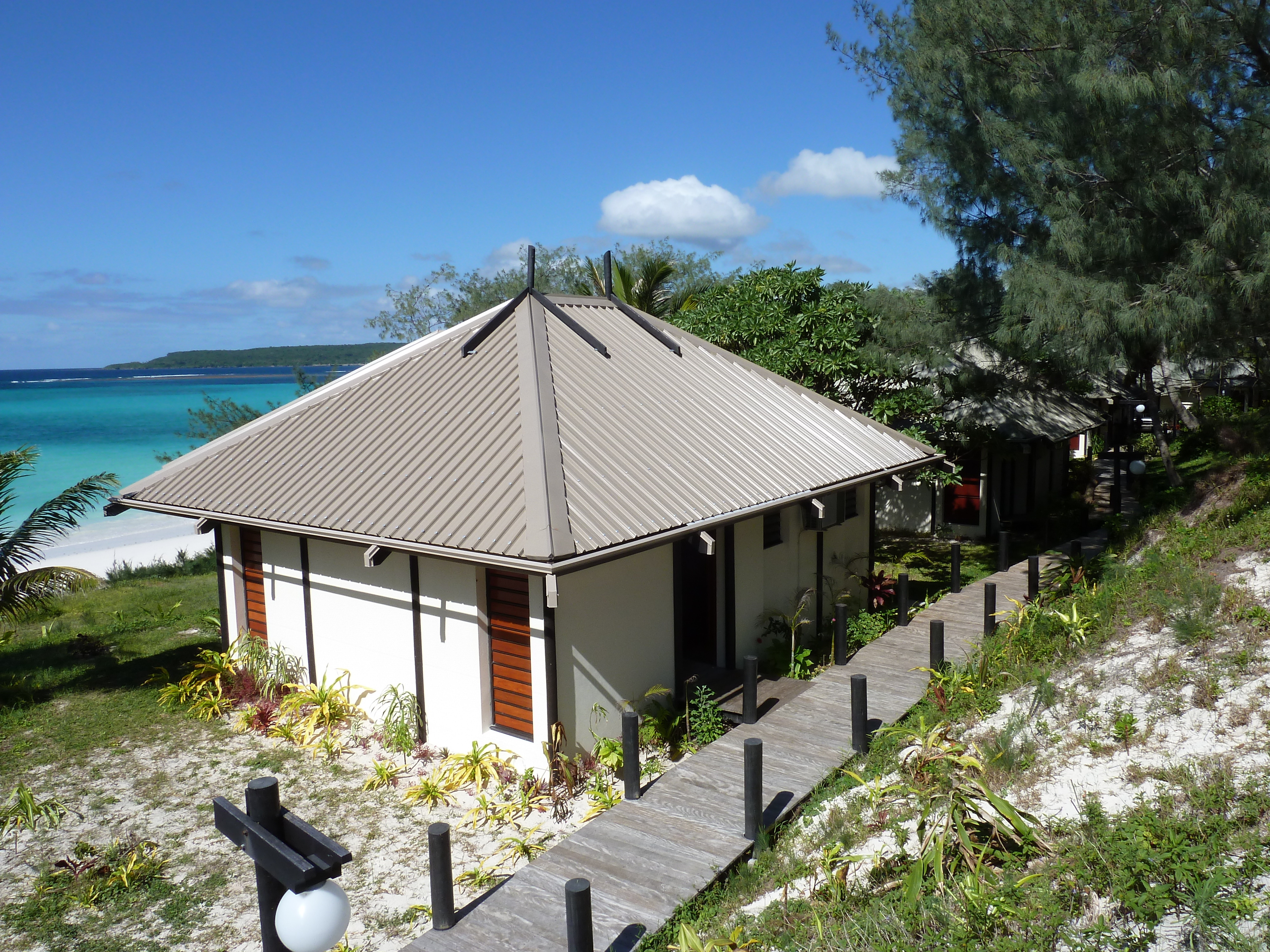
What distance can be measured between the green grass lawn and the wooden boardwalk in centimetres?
685

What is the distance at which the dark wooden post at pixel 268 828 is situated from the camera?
3.40 metres

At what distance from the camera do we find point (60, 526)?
41.4 ft

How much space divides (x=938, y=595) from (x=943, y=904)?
10.6m

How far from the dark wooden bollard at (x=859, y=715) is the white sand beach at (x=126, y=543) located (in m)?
23.2

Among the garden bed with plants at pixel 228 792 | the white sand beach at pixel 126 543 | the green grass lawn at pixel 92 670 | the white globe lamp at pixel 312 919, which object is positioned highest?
the white globe lamp at pixel 312 919

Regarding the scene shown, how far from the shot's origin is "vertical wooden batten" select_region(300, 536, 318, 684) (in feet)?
37.6

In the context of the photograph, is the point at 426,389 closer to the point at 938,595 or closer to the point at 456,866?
the point at 456,866

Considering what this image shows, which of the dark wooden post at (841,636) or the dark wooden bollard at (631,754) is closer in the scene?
the dark wooden bollard at (631,754)

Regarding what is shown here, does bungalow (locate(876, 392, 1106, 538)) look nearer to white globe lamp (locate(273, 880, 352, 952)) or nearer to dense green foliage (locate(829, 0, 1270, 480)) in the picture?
dense green foliage (locate(829, 0, 1270, 480))

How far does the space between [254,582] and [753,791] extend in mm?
8499

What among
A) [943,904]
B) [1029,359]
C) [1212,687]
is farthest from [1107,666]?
[1029,359]

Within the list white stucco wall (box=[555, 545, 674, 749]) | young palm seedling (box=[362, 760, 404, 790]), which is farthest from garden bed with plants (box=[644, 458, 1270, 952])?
young palm seedling (box=[362, 760, 404, 790])

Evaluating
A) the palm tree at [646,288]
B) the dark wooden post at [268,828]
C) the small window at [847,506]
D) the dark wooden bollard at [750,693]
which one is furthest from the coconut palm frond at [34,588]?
the palm tree at [646,288]

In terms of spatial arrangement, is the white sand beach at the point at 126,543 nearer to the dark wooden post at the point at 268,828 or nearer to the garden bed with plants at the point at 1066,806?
the garden bed with plants at the point at 1066,806
